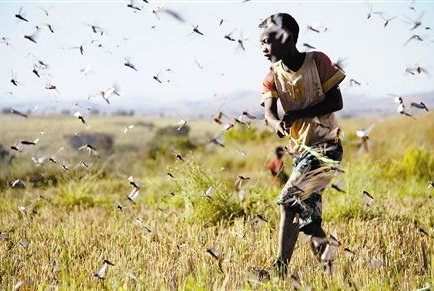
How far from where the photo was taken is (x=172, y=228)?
5816 mm

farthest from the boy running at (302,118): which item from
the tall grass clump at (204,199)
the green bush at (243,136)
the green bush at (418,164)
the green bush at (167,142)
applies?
the green bush at (243,136)

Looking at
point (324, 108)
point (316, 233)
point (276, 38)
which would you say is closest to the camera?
point (276, 38)

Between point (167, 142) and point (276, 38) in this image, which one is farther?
point (167, 142)

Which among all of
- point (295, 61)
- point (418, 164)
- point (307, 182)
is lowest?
point (418, 164)

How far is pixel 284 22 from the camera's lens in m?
4.03

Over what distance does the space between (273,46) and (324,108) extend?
20.4 inches

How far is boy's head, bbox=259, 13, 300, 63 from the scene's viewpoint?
12.5 feet

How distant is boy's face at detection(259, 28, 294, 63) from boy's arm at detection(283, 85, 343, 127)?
37 centimetres

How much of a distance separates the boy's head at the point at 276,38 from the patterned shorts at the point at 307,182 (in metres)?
0.65

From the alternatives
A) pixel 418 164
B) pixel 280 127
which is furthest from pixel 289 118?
pixel 418 164

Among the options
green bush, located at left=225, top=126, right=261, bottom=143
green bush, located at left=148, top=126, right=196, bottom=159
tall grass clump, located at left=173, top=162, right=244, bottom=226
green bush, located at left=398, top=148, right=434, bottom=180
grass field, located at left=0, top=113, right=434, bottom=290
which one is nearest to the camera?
grass field, located at left=0, top=113, right=434, bottom=290

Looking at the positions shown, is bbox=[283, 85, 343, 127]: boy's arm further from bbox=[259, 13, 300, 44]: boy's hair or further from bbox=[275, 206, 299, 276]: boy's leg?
bbox=[275, 206, 299, 276]: boy's leg

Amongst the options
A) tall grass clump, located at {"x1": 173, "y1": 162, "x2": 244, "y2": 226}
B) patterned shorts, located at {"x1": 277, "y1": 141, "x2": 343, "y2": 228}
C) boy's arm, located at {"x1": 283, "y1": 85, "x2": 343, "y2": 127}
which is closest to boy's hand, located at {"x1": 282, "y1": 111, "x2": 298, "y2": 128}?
boy's arm, located at {"x1": 283, "y1": 85, "x2": 343, "y2": 127}

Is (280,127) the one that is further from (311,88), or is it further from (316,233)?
(316,233)
